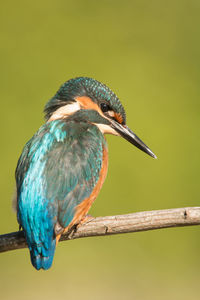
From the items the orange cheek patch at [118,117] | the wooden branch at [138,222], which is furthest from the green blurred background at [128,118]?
the wooden branch at [138,222]

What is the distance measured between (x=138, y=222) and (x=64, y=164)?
0.38 m

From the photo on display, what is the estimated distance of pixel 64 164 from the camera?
223cm

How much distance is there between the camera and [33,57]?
4297 mm

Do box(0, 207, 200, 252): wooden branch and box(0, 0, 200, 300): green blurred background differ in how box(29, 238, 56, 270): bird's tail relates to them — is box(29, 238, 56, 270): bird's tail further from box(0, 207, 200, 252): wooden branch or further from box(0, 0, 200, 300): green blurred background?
box(0, 0, 200, 300): green blurred background

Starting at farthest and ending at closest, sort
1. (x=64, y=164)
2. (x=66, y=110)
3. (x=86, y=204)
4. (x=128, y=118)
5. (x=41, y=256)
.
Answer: (x=128, y=118), (x=66, y=110), (x=86, y=204), (x=64, y=164), (x=41, y=256)

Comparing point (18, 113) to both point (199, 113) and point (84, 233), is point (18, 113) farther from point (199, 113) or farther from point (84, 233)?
point (84, 233)

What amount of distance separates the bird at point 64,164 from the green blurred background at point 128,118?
4.16ft

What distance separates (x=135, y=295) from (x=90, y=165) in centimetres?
146

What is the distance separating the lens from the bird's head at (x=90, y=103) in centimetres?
258

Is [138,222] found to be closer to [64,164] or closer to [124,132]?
[64,164]

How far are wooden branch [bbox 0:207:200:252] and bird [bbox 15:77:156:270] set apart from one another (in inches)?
3.6

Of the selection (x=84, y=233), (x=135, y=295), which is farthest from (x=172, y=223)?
(x=135, y=295)

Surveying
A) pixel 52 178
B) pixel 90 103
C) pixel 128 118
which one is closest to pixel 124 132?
pixel 90 103

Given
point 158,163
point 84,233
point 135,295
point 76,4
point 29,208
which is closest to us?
point 29,208
